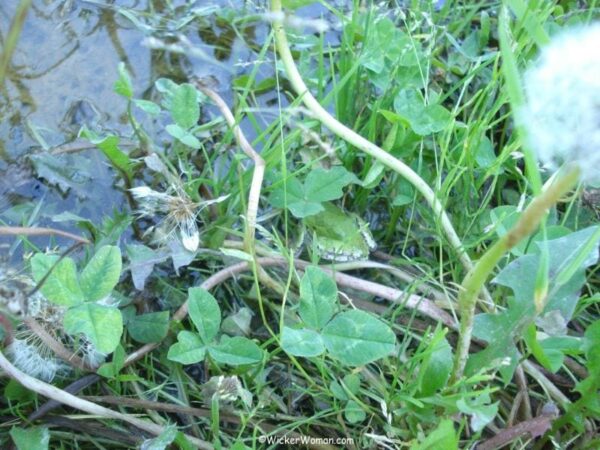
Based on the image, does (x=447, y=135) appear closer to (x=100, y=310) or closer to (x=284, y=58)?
(x=284, y=58)

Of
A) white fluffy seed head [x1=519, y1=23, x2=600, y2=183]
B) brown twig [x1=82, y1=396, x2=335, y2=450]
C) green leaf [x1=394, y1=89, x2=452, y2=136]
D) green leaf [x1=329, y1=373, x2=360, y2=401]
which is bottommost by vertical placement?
brown twig [x1=82, y1=396, x2=335, y2=450]

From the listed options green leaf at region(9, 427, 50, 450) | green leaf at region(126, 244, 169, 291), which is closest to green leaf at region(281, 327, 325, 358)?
green leaf at region(126, 244, 169, 291)

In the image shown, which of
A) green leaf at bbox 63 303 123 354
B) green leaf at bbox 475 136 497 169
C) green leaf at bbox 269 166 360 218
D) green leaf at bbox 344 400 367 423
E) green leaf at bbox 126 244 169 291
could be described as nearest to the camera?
green leaf at bbox 63 303 123 354

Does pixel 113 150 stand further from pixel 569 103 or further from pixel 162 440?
pixel 569 103

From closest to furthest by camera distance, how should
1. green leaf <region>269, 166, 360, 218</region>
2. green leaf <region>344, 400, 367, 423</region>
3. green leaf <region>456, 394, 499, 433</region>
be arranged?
green leaf <region>456, 394, 499, 433</region> < green leaf <region>344, 400, 367, 423</region> < green leaf <region>269, 166, 360, 218</region>

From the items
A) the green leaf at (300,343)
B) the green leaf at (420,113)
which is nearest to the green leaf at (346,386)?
the green leaf at (300,343)

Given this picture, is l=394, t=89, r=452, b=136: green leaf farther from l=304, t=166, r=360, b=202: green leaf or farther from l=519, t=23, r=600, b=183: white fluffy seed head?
l=519, t=23, r=600, b=183: white fluffy seed head

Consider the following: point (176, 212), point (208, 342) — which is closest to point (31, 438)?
point (208, 342)
